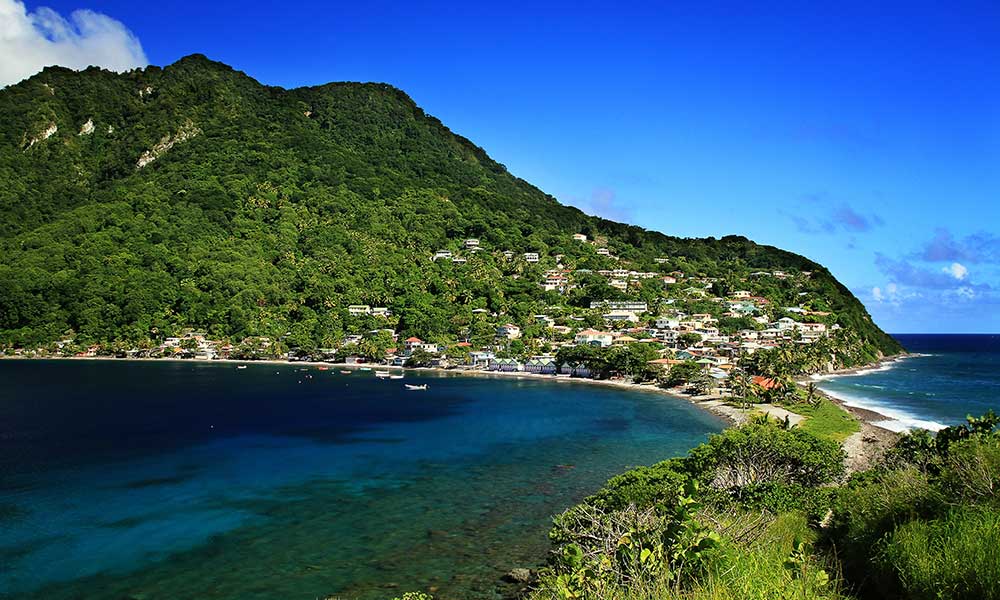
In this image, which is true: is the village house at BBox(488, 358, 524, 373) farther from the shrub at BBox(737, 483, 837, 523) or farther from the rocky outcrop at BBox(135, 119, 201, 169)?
the rocky outcrop at BBox(135, 119, 201, 169)

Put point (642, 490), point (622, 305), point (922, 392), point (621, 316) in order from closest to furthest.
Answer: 1. point (642, 490)
2. point (922, 392)
3. point (621, 316)
4. point (622, 305)

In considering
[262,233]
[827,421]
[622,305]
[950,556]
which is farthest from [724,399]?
[262,233]

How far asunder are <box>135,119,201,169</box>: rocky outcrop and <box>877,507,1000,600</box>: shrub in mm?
179068

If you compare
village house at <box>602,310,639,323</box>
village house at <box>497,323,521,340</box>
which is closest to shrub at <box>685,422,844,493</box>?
village house at <box>497,323,521,340</box>

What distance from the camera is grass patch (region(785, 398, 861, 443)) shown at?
134 ft

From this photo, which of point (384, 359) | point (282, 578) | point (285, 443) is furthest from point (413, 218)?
point (282, 578)

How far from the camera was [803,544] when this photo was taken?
455 inches

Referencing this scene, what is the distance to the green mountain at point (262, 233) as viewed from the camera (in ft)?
358

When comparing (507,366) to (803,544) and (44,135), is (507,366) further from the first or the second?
(44,135)

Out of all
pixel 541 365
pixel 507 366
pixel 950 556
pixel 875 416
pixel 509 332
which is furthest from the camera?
pixel 509 332

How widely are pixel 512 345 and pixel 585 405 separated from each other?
39032 millimetres

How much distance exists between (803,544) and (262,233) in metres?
135

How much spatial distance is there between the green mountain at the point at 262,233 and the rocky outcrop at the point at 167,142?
0.38 meters

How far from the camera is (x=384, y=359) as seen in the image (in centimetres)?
10056
